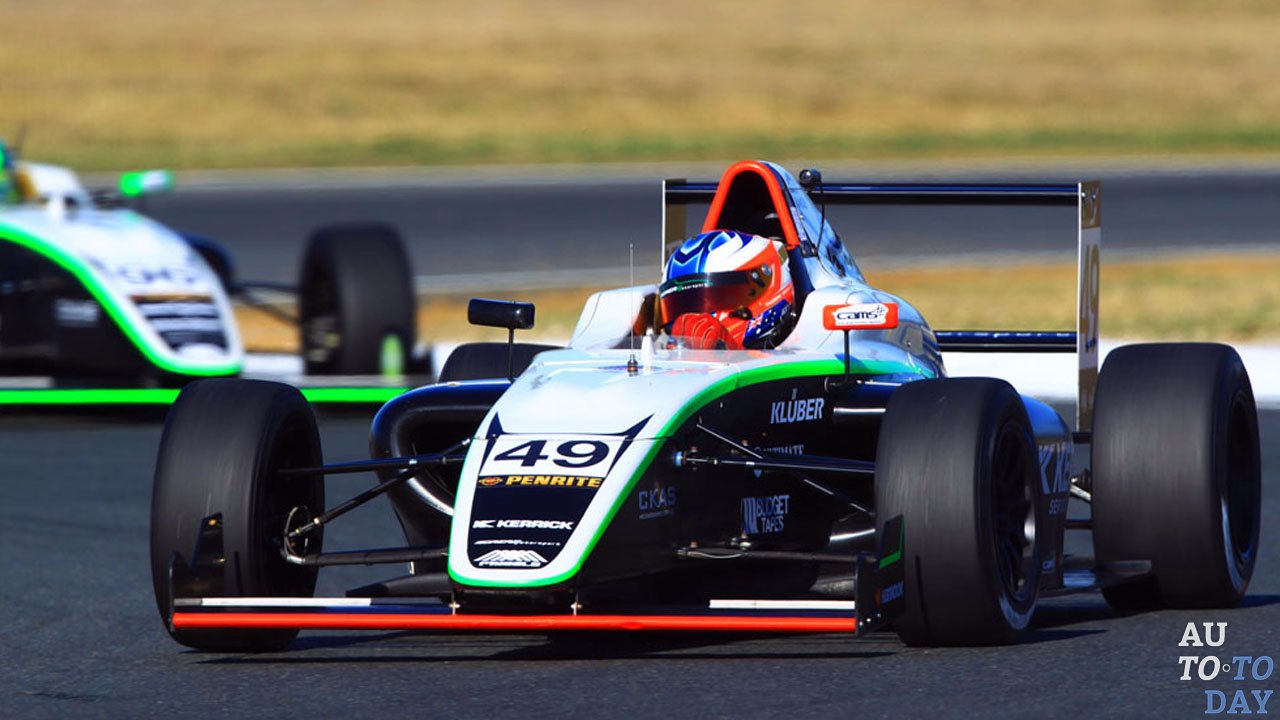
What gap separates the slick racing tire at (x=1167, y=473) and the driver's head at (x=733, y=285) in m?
1.22

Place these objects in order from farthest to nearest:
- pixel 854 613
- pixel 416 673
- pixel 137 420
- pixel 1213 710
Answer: pixel 137 420 → pixel 416 673 → pixel 854 613 → pixel 1213 710

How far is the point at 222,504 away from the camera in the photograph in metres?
7.05

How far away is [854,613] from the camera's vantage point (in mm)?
6398

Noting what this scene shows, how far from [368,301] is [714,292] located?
22.5 feet

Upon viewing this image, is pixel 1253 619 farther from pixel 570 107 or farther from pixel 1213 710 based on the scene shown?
pixel 570 107

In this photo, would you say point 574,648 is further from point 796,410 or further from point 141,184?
point 141,184

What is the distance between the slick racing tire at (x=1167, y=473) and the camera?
7.62 meters

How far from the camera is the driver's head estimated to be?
821 centimetres

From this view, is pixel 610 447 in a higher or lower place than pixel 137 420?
higher

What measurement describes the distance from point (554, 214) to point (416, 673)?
939 inches

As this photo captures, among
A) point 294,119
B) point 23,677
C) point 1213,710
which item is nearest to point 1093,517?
point 1213,710

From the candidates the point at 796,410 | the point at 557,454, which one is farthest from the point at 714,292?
the point at 557,454

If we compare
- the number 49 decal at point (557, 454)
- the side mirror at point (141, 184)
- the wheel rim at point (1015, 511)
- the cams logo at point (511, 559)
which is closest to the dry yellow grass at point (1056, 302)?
the side mirror at point (141, 184)

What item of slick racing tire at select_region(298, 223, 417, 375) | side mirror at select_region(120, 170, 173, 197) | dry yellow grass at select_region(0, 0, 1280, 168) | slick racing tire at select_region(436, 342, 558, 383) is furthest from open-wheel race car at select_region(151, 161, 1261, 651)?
dry yellow grass at select_region(0, 0, 1280, 168)
